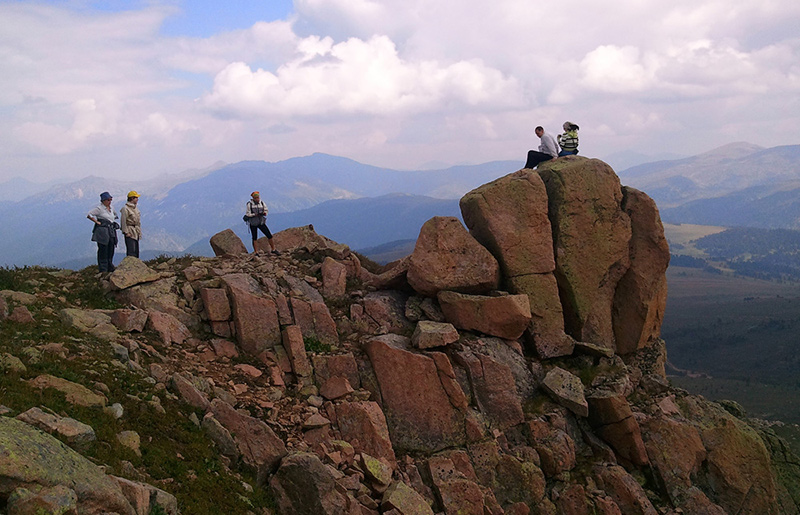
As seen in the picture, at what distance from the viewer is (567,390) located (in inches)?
938

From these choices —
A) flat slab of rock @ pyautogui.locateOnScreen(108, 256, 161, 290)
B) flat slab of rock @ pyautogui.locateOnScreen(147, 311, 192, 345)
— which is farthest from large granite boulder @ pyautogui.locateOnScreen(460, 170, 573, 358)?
flat slab of rock @ pyautogui.locateOnScreen(108, 256, 161, 290)

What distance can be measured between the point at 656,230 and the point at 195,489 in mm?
26469

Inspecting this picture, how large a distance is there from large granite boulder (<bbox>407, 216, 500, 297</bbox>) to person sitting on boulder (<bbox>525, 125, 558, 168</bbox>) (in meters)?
7.94

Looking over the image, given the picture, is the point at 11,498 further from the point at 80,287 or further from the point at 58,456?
the point at 80,287

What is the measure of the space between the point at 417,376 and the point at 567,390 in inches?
284

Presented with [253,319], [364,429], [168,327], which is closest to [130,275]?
[168,327]

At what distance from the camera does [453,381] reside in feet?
73.3

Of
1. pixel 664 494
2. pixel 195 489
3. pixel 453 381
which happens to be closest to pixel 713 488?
pixel 664 494

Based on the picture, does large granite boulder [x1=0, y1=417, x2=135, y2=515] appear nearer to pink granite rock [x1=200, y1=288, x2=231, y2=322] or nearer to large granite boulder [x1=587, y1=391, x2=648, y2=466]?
pink granite rock [x1=200, y1=288, x2=231, y2=322]

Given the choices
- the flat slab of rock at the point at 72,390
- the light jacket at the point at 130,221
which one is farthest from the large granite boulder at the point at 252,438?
the light jacket at the point at 130,221

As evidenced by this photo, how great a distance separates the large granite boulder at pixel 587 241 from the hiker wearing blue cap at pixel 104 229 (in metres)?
22.5

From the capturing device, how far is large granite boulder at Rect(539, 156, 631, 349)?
27.4 m

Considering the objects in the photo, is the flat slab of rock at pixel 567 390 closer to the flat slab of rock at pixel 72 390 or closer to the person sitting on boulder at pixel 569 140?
the person sitting on boulder at pixel 569 140

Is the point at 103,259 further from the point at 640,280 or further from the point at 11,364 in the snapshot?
the point at 640,280
